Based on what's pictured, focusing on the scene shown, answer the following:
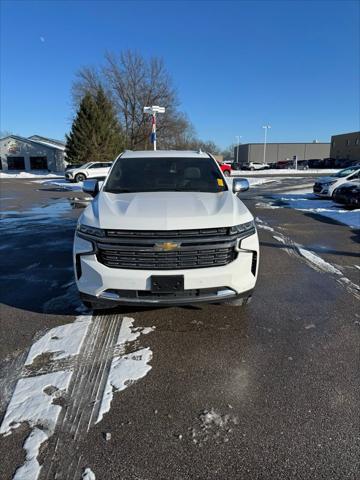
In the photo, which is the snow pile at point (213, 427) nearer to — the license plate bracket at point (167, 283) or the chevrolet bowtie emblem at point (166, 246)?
the license plate bracket at point (167, 283)

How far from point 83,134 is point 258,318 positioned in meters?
38.5

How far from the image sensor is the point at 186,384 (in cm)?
274

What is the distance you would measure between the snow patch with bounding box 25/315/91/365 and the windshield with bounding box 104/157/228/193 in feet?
5.60

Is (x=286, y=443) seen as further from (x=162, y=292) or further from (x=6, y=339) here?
(x=6, y=339)

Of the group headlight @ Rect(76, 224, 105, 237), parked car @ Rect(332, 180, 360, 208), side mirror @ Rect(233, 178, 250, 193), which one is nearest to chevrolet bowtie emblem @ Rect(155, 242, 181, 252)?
headlight @ Rect(76, 224, 105, 237)

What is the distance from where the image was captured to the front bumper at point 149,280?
121 inches

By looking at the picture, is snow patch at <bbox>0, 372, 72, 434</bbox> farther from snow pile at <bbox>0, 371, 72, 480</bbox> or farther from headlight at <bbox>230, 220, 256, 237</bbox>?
headlight at <bbox>230, 220, 256, 237</bbox>

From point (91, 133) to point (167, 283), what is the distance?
38668 mm

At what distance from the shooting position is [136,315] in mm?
3883

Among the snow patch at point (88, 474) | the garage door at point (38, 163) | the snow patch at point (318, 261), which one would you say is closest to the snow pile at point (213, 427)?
the snow patch at point (88, 474)

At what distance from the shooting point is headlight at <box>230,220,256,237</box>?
3.27 meters

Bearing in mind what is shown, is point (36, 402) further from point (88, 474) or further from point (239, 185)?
point (239, 185)

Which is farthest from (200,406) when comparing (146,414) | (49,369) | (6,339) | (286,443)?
Answer: (6,339)

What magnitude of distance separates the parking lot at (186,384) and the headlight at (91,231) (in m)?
1.06
